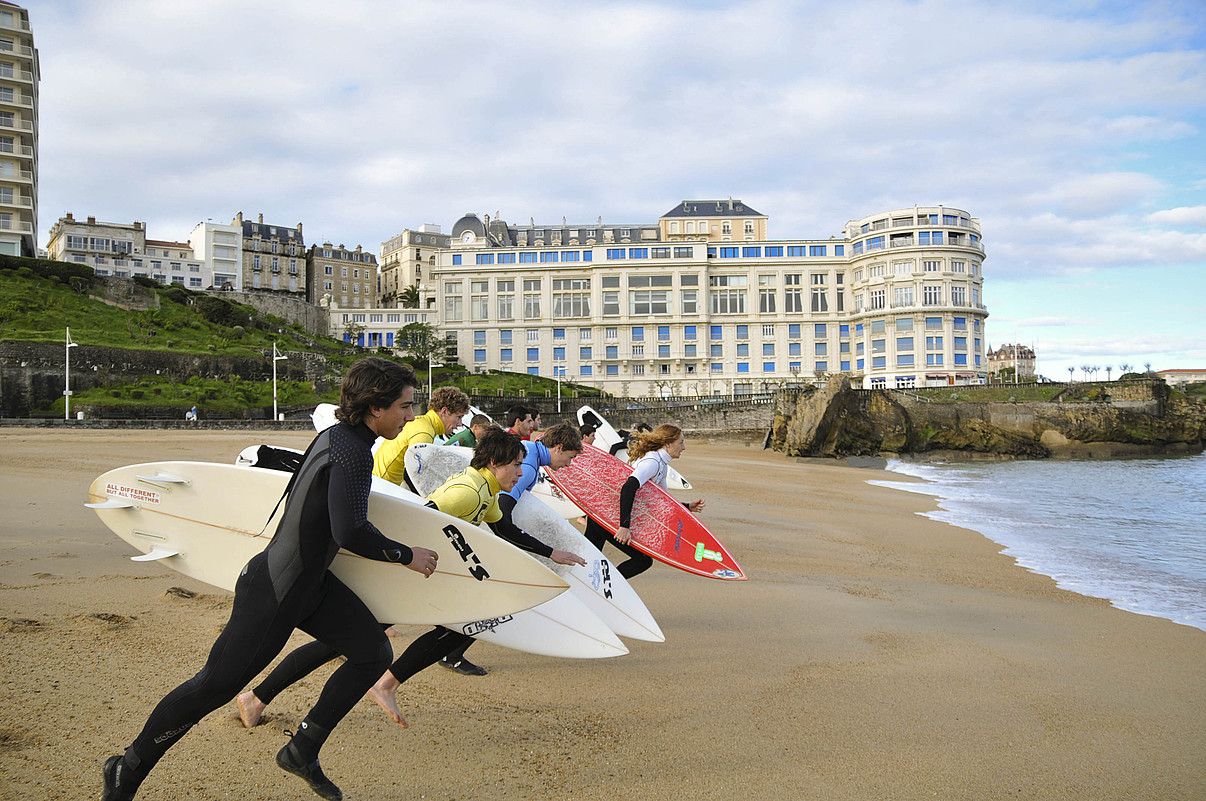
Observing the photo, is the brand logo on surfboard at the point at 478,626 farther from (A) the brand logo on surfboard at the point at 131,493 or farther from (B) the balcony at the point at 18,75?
(B) the balcony at the point at 18,75

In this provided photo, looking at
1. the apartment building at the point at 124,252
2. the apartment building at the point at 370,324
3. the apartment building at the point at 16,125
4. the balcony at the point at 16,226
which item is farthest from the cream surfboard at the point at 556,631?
the apartment building at the point at 124,252

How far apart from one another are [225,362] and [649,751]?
53.1 metres

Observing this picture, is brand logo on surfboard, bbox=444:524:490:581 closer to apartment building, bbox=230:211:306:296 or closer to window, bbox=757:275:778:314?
window, bbox=757:275:778:314

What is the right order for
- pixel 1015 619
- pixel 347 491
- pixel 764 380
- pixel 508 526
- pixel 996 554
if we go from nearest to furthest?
pixel 347 491, pixel 508 526, pixel 1015 619, pixel 996 554, pixel 764 380

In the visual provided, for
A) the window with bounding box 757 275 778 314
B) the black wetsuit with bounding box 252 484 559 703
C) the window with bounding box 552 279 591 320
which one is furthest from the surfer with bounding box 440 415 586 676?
the window with bounding box 757 275 778 314

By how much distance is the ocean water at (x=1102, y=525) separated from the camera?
8.76 metres

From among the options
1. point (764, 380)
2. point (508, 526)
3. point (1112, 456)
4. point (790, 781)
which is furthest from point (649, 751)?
point (764, 380)

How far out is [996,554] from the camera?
35.7 ft

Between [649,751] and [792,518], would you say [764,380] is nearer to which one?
[792,518]

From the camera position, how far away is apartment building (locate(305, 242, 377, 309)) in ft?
360

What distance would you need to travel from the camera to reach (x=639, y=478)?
6516 mm

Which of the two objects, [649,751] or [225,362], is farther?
[225,362]

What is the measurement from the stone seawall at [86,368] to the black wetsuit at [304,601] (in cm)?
4636

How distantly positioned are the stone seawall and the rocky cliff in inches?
1346
